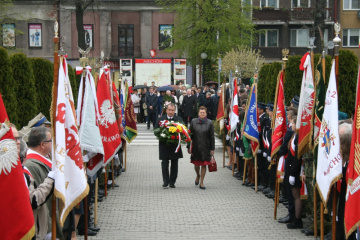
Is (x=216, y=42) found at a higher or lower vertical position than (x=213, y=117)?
higher

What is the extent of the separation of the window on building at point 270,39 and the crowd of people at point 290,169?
38822 mm

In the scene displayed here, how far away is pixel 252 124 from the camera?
1473 centimetres

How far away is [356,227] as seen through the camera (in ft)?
20.9

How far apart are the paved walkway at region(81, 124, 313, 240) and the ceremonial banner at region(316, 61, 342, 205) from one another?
7.12 ft

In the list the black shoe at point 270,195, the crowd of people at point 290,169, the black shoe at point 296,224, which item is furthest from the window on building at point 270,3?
the black shoe at point 296,224

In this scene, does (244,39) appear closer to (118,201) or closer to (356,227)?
(118,201)

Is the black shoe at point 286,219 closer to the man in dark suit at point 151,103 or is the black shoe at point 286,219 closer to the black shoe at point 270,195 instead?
the black shoe at point 270,195

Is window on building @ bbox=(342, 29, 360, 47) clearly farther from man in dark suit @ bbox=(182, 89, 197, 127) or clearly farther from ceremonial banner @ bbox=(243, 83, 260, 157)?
ceremonial banner @ bbox=(243, 83, 260, 157)

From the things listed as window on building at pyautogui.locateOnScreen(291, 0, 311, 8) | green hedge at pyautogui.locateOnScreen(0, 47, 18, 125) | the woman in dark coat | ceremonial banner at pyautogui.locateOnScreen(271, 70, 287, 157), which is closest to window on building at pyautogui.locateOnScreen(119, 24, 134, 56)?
window on building at pyautogui.locateOnScreen(291, 0, 311, 8)

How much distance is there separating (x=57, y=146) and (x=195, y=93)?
25.2 m

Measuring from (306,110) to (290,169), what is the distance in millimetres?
1075

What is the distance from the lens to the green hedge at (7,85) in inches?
480

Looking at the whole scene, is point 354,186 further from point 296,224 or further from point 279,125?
point 279,125

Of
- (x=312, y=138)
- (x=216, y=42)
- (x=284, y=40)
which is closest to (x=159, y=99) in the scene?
(x=216, y=42)
